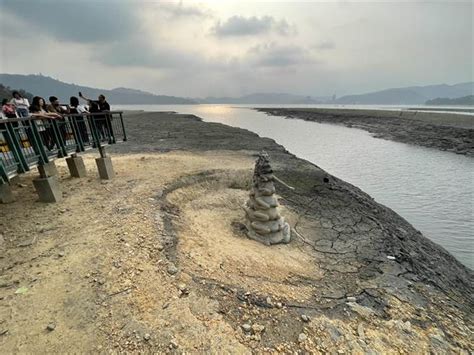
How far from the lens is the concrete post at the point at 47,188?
7.93m

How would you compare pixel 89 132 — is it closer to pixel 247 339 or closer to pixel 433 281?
pixel 247 339

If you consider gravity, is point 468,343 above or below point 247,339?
below

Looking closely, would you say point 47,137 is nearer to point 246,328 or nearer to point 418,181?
point 246,328

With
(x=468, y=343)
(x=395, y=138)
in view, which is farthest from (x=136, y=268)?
(x=395, y=138)

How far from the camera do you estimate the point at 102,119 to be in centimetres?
1086

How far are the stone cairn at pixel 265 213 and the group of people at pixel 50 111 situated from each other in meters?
6.91

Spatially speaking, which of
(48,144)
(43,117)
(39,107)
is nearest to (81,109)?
(39,107)

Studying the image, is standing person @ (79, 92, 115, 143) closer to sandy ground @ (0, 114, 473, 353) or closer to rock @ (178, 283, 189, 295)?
sandy ground @ (0, 114, 473, 353)

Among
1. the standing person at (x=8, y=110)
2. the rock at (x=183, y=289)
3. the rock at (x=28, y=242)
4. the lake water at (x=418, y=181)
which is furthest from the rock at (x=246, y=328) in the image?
the standing person at (x=8, y=110)

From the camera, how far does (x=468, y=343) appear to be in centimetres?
485

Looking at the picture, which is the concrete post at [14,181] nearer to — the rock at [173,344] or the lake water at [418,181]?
the rock at [173,344]

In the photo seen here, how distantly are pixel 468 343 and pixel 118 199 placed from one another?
9.68m

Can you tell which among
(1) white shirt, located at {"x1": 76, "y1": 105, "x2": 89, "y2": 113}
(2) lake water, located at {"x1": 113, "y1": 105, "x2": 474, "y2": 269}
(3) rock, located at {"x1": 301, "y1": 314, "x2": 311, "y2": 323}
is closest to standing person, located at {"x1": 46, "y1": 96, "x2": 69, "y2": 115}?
(1) white shirt, located at {"x1": 76, "y1": 105, "x2": 89, "y2": 113}

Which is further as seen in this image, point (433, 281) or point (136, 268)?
point (433, 281)
